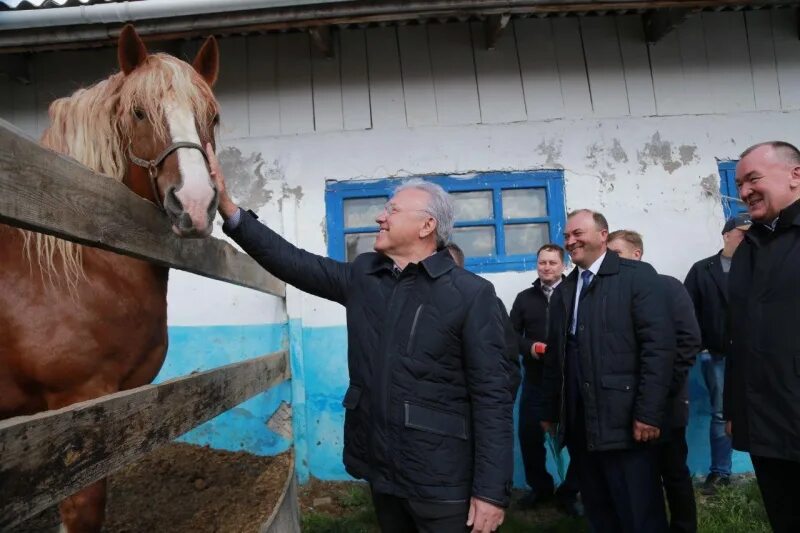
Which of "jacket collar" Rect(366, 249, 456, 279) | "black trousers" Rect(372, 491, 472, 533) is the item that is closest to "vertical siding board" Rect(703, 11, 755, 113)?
"jacket collar" Rect(366, 249, 456, 279)

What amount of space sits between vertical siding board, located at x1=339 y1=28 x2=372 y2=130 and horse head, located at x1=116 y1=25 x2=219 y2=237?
2510 mm

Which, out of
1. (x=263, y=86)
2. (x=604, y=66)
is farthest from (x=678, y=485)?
(x=263, y=86)

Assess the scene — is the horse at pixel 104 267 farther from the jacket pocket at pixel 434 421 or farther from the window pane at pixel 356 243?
the window pane at pixel 356 243

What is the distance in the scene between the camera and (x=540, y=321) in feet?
12.6

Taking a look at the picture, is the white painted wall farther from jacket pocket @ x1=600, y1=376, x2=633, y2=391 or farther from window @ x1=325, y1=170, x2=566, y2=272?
jacket pocket @ x1=600, y1=376, x2=633, y2=391

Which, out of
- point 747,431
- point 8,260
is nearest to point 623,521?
point 747,431

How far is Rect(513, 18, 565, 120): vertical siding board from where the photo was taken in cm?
456

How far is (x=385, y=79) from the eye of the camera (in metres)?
4.58

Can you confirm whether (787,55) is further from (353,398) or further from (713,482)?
(353,398)

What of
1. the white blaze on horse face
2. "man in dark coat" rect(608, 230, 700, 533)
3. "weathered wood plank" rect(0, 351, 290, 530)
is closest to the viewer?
"weathered wood plank" rect(0, 351, 290, 530)

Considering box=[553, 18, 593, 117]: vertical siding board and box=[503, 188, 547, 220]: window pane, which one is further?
box=[553, 18, 593, 117]: vertical siding board

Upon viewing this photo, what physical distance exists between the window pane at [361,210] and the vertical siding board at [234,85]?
1098mm

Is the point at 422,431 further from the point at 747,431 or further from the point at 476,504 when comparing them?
the point at 747,431

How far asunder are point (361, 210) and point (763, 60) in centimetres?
373
